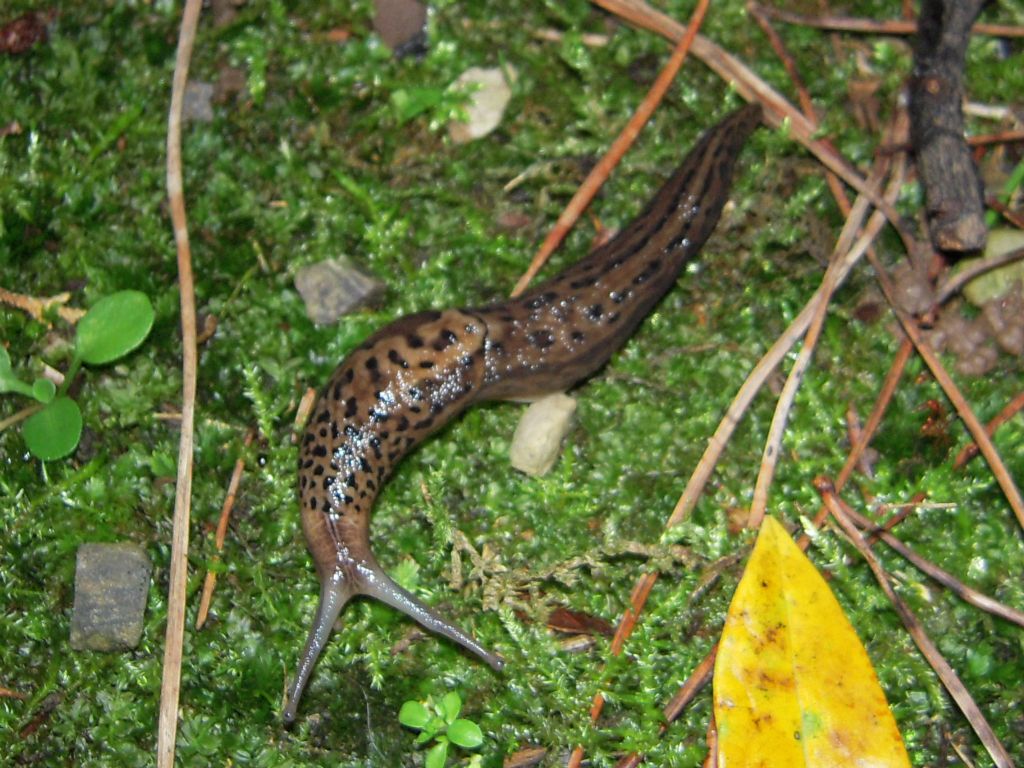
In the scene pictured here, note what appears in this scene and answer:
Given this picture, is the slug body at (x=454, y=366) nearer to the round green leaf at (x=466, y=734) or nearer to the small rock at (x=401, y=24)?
the round green leaf at (x=466, y=734)

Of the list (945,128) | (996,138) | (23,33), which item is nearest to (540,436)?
(945,128)

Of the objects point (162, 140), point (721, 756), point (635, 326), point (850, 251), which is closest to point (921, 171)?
point (850, 251)

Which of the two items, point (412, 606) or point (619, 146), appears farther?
point (619, 146)

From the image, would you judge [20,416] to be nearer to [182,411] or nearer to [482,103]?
[182,411]

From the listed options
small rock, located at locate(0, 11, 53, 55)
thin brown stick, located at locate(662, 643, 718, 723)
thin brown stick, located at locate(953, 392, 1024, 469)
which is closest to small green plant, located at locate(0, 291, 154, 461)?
small rock, located at locate(0, 11, 53, 55)

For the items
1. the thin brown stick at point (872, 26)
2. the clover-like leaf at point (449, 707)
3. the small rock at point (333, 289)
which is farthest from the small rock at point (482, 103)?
the clover-like leaf at point (449, 707)

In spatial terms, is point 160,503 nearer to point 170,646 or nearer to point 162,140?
point 170,646
